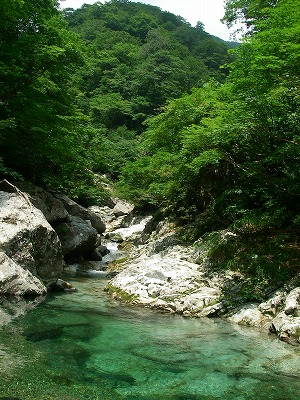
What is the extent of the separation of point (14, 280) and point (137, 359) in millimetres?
4093

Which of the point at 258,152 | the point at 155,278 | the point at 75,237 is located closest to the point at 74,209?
the point at 75,237

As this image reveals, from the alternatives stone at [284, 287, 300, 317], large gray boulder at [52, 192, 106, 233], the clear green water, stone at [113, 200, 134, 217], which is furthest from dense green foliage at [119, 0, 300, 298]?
stone at [113, 200, 134, 217]

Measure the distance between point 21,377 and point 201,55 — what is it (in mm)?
79330

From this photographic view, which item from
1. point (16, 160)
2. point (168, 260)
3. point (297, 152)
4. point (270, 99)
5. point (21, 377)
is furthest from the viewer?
point (16, 160)

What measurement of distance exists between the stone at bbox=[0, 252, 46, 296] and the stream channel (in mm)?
639

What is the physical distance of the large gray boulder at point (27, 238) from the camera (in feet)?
29.7

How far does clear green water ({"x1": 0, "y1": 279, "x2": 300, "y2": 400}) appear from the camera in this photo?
4.24 m

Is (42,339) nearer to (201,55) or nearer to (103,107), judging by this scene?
(103,107)

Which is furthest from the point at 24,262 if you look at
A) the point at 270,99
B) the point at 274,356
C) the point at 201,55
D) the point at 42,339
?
the point at 201,55

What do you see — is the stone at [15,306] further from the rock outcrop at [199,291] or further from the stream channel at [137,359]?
the rock outcrop at [199,291]

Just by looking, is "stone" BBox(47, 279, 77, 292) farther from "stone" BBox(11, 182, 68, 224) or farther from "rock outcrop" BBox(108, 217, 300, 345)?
"stone" BBox(11, 182, 68, 224)

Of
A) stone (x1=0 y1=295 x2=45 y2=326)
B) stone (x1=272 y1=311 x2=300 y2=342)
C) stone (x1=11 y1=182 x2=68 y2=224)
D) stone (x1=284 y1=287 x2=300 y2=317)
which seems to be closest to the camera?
stone (x1=272 y1=311 x2=300 y2=342)

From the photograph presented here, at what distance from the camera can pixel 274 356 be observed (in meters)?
5.68

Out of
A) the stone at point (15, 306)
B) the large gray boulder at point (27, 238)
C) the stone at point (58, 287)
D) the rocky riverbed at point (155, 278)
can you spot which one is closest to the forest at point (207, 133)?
the rocky riverbed at point (155, 278)
